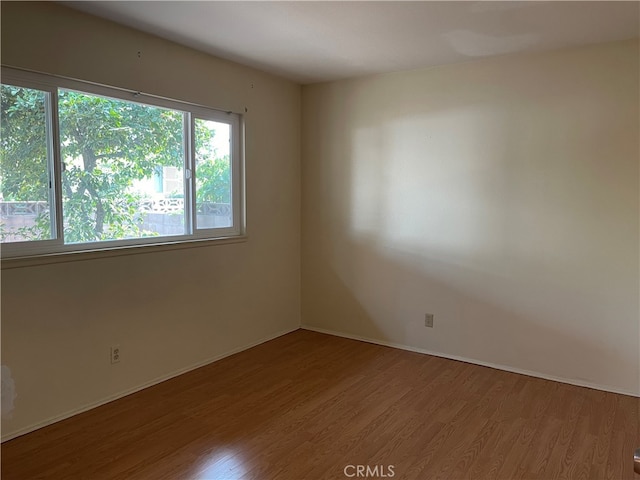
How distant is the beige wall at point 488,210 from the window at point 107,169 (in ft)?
3.51

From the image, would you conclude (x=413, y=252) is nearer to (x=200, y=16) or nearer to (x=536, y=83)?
(x=536, y=83)

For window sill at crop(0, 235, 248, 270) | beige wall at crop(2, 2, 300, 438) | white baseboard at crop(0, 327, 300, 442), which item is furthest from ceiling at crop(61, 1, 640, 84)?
white baseboard at crop(0, 327, 300, 442)

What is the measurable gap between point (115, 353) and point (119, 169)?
118 cm

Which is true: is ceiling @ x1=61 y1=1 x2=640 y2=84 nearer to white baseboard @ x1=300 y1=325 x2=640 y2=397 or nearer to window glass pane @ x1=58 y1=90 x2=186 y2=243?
window glass pane @ x1=58 y1=90 x2=186 y2=243

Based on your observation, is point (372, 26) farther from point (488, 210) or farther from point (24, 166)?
point (24, 166)

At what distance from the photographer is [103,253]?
292cm

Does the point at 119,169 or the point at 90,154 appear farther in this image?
the point at 119,169

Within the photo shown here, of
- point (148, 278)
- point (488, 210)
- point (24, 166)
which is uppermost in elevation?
point (24, 166)

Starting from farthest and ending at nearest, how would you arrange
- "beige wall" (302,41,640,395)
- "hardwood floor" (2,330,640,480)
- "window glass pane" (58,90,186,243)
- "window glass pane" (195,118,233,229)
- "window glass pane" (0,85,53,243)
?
1. "window glass pane" (195,118,233,229)
2. "beige wall" (302,41,640,395)
3. "window glass pane" (58,90,186,243)
4. "window glass pane" (0,85,53,243)
5. "hardwood floor" (2,330,640,480)

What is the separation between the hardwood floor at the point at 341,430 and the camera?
232 centimetres

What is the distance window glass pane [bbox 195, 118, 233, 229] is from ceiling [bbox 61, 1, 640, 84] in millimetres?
581

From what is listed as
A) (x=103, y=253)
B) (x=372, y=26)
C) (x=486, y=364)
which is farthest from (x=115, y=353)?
(x=486, y=364)

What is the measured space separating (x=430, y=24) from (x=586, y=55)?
121 centimetres

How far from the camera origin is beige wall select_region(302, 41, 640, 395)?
3.19m
